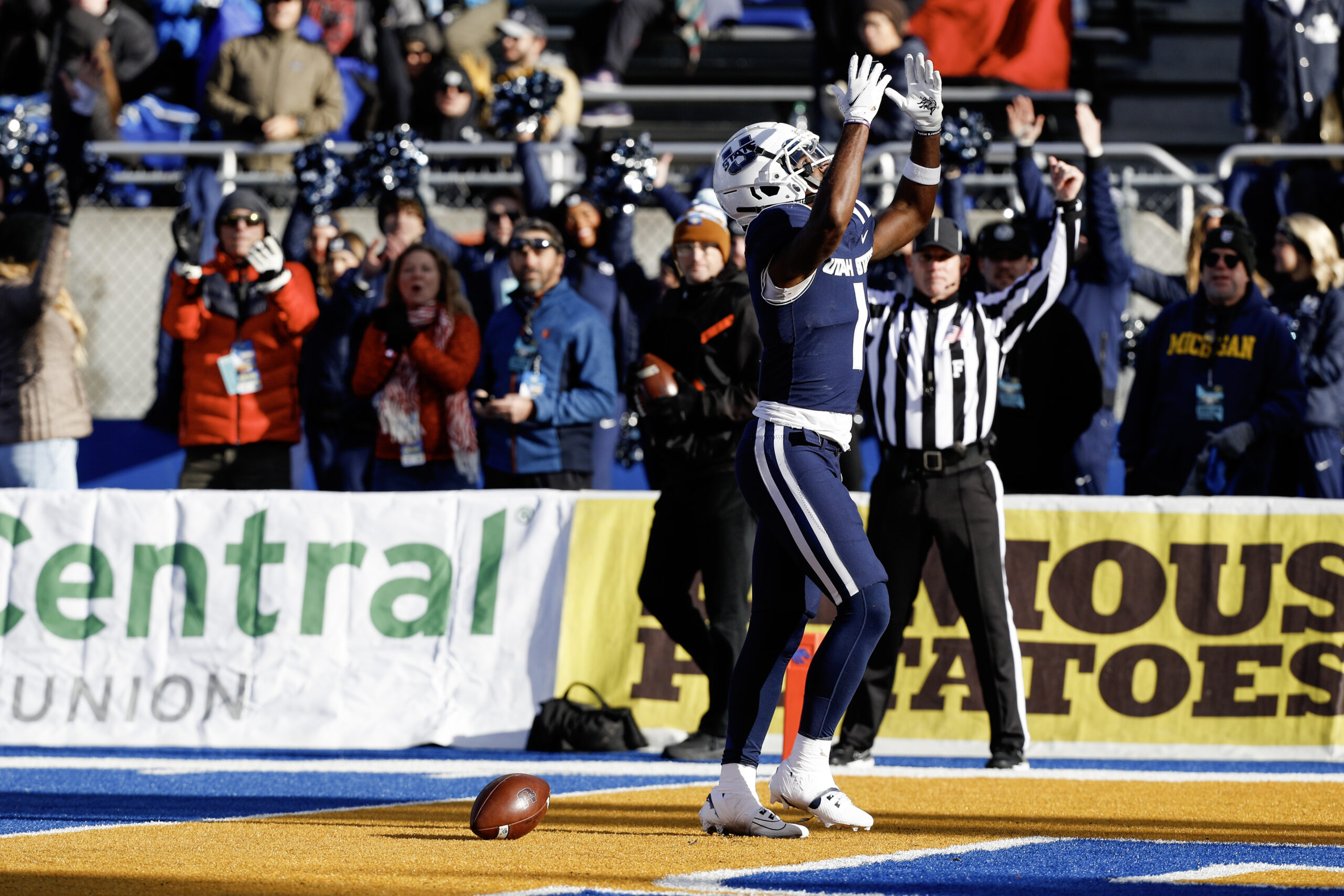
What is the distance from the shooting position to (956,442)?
726 centimetres

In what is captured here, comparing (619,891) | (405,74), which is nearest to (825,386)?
(619,891)

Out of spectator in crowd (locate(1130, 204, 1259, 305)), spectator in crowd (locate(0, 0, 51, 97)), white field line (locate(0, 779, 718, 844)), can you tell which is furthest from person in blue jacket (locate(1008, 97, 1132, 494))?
spectator in crowd (locate(0, 0, 51, 97))

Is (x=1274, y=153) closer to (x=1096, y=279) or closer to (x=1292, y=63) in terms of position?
(x=1292, y=63)

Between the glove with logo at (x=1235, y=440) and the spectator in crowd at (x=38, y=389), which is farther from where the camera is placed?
the spectator in crowd at (x=38, y=389)

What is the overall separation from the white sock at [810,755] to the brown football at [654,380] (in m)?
2.02

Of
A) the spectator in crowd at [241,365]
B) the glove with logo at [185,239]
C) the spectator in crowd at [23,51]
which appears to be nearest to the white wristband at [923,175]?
the spectator in crowd at [241,365]

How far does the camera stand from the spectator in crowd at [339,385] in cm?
1004

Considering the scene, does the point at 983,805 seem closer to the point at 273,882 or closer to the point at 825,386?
the point at 825,386

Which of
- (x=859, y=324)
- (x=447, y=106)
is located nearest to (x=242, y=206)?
(x=447, y=106)

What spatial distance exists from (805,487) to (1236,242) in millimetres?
4283

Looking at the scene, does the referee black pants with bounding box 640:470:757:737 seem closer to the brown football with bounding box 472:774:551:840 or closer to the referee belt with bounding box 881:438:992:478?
the referee belt with bounding box 881:438:992:478

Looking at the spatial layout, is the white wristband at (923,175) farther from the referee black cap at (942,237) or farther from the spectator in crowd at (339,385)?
the spectator in crowd at (339,385)

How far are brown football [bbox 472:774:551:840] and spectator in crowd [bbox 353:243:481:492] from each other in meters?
4.32

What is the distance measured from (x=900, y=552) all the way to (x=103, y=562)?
397 centimetres
